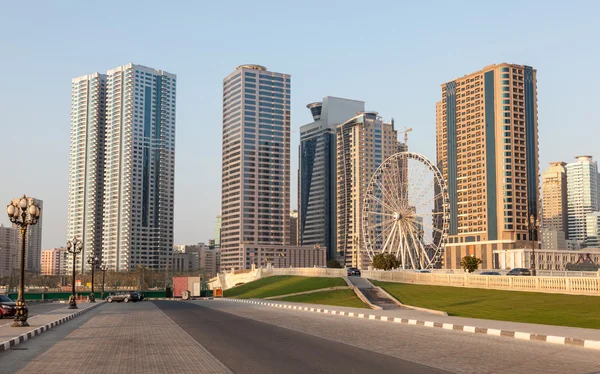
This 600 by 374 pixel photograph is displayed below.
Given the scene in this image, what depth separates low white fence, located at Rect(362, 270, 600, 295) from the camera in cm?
4241

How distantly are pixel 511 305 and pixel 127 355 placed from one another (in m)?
27.9

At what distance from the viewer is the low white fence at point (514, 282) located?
42.4 metres

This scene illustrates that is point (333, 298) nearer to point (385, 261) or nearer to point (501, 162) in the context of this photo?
point (385, 261)

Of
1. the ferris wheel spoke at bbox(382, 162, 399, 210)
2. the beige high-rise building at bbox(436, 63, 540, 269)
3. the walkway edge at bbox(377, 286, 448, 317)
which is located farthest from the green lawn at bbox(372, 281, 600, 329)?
the beige high-rise building at bbox(436, 63, 540, 269)

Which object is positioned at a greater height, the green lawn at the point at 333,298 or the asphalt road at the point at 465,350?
the asphalt road at the point at 465,350

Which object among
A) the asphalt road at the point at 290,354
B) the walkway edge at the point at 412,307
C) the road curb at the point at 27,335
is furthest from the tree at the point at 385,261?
the asphalt road at the point at 290,354

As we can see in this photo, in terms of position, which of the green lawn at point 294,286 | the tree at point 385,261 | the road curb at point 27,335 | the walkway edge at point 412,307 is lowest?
the green lawn at point 294,286

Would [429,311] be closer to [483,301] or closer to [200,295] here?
[483,301]

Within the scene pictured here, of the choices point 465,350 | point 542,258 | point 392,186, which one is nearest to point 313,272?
point 392,186

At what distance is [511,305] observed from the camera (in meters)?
39.8

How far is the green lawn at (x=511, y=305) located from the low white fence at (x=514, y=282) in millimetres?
1252

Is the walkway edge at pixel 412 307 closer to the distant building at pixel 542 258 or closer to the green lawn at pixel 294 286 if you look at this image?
the green lawn at pixel 294 286

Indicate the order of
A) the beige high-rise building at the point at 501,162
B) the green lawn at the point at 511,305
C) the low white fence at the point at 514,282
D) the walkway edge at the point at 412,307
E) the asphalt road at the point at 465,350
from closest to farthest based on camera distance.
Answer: the asphalt road at the point at 465,350 → the green lawn at the point at 511,305 → the walkway edge at the point at 412,307 → the low white fence at the point at 514,282 → the beige high-rise building at the point at 501,162

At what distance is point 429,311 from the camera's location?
39625 mm
